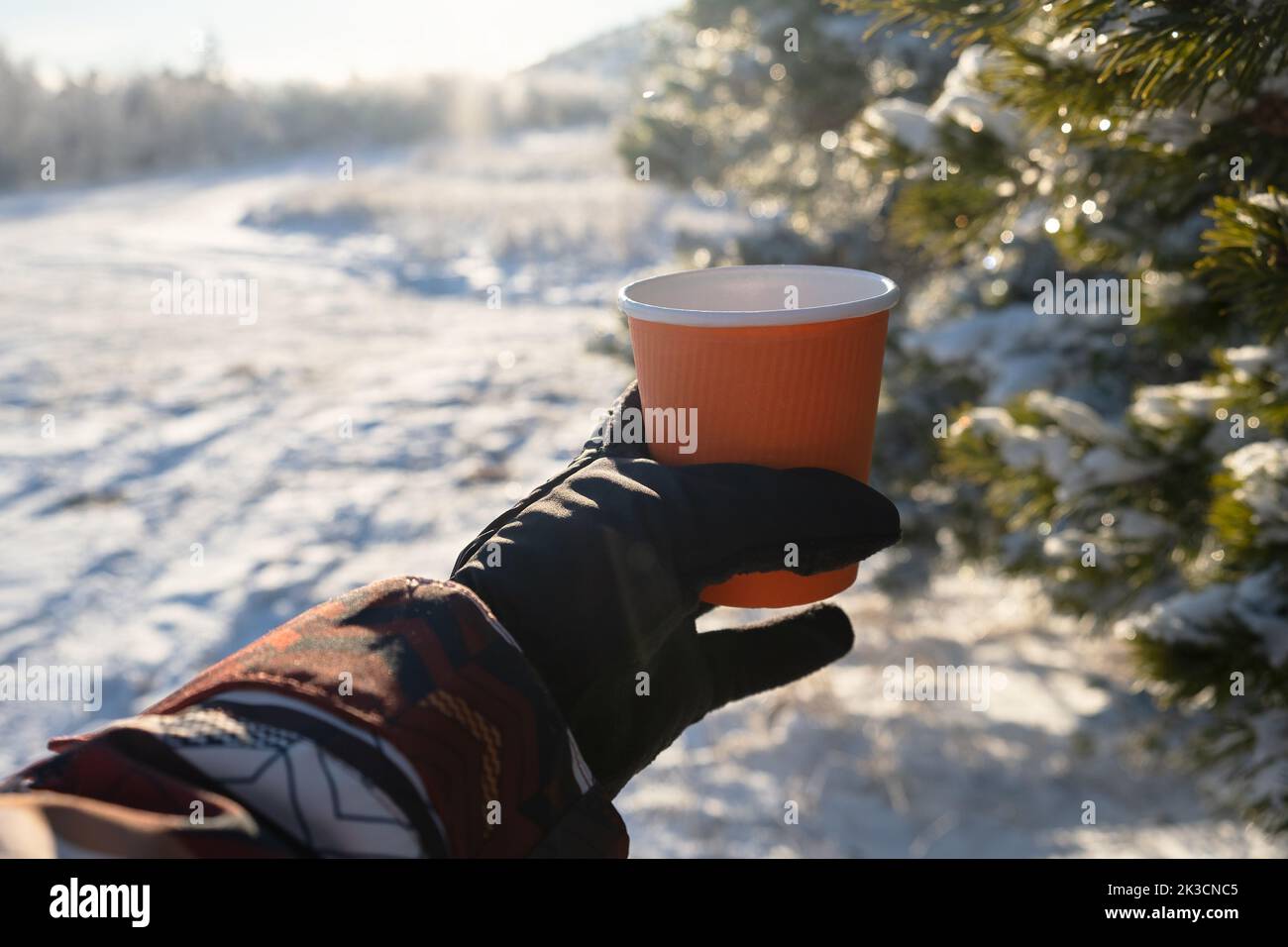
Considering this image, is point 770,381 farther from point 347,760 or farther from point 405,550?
point 405,550

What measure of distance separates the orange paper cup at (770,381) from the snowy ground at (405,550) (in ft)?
3.60

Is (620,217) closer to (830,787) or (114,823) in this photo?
(830,787)

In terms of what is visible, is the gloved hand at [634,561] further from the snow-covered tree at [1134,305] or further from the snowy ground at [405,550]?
the snowy ground at [405,550]

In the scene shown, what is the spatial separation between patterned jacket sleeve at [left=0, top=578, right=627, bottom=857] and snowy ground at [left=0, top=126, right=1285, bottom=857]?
162cm

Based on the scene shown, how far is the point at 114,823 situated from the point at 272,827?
0.14m

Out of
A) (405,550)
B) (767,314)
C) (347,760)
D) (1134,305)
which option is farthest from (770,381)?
(405,550)

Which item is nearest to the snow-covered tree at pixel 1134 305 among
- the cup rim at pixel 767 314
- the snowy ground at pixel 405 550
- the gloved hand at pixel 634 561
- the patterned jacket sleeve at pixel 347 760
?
the cup rim at pixel 767 314

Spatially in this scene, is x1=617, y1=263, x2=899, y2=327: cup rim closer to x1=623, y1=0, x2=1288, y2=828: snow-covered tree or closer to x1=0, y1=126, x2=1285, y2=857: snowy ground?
x1=623, y1=0, x2=1288, y2=828: snow-covered tree

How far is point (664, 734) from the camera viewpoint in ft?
4.56

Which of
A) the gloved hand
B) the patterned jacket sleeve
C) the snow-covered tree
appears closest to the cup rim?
the gloved hand

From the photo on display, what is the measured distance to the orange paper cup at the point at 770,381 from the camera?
133 centimetres

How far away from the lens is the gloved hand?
1161mm

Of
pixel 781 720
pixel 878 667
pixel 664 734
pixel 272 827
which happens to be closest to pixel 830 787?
pixel 781 720

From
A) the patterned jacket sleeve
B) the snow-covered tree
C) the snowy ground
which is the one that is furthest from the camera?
the snowy ground
